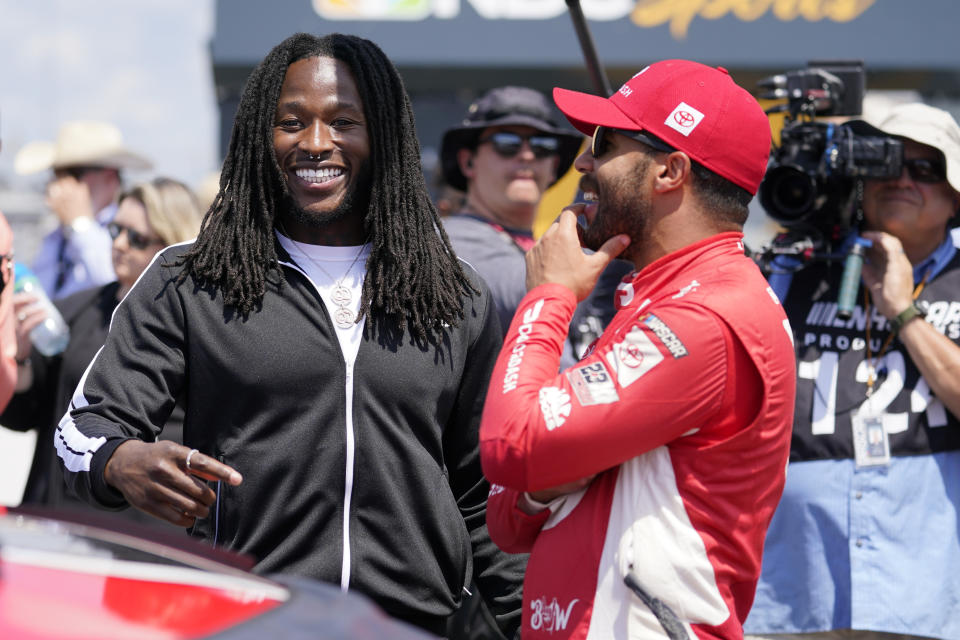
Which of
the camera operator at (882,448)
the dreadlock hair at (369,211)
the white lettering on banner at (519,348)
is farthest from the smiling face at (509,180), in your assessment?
the white lettering on banner at (519,348)

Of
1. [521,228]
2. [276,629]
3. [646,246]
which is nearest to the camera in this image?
[276,629]

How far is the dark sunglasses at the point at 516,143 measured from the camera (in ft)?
16.1

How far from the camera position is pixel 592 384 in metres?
2.25

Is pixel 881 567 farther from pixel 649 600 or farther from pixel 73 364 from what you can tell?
pixel 73 364

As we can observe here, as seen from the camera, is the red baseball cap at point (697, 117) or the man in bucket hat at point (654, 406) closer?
the man in bucket hat at point (654, 406)

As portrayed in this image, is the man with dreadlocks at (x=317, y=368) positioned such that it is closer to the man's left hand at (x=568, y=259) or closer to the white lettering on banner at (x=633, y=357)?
the man's left hand at (x=568, y=259)

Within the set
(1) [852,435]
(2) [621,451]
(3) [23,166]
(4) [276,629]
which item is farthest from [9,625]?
(3) [23,166]

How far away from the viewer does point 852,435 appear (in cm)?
375

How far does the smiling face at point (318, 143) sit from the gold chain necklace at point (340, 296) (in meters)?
0.06

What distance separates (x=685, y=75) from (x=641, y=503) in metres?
0.95

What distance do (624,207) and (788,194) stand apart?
1.67m

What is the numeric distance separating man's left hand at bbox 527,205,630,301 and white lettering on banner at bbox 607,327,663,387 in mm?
207

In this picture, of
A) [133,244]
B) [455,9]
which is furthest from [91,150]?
[455,9]

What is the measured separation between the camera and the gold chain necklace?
2652 mm
